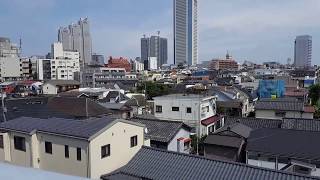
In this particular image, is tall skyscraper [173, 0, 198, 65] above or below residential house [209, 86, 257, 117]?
above

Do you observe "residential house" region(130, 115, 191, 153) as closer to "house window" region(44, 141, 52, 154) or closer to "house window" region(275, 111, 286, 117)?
"house window" region(44, 141, 52, 154)

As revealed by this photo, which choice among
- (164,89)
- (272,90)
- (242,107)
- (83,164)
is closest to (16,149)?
(83,164)

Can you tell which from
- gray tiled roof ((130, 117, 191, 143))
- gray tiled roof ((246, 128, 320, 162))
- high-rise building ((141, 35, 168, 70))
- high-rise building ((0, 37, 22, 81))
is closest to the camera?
gray tiled roof ((246, 128, 320, 162))

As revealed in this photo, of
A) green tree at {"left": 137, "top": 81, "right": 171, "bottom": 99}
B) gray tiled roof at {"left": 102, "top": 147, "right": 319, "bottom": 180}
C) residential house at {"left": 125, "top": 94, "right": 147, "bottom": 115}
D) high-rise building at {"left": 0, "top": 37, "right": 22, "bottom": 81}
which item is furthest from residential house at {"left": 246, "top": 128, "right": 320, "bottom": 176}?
high-rise building at {"left": 0, "top": 37, "right": 22, "bottom": 81}

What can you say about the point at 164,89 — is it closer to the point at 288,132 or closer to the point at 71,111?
the point at 71,111

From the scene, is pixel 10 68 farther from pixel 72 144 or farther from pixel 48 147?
pixel 72 144

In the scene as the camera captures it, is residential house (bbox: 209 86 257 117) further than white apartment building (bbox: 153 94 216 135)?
Yes

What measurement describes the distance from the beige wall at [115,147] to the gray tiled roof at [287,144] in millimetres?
5568

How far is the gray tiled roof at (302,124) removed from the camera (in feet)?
59.7

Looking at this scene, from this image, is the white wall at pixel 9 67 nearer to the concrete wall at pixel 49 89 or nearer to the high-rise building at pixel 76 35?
the concrete wall at pixel 49 89

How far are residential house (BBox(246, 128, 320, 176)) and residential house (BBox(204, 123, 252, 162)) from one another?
0.84m

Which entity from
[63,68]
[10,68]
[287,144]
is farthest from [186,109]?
[10,68]

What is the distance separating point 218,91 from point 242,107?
3480 mm

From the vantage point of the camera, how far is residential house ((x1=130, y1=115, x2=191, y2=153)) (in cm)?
1730
